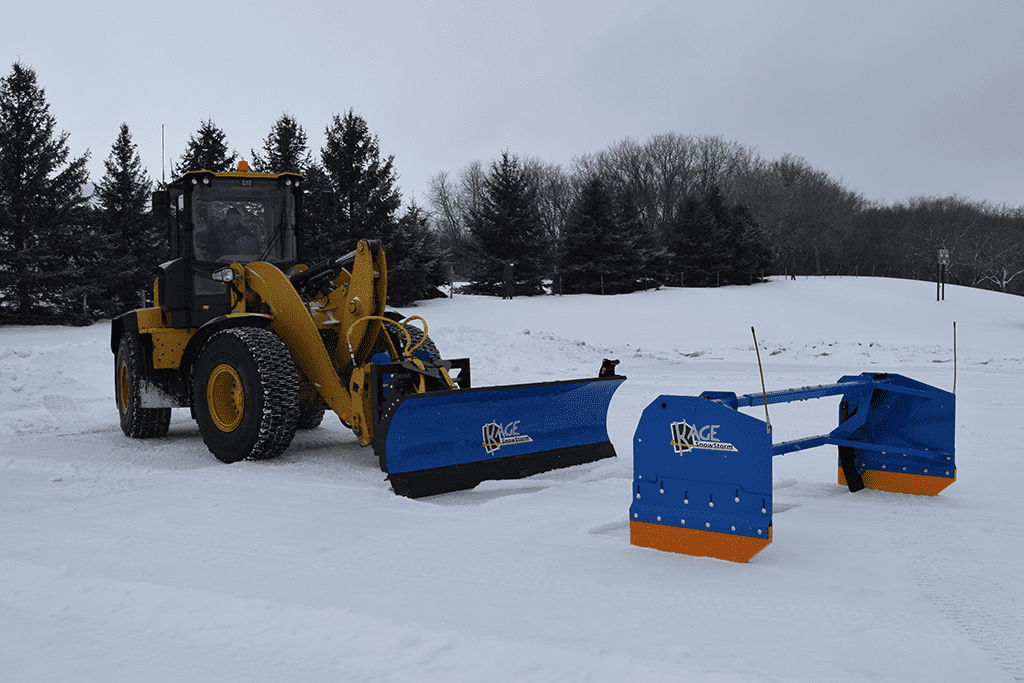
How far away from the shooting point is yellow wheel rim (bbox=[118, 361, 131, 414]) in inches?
343

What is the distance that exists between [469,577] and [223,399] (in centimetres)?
411

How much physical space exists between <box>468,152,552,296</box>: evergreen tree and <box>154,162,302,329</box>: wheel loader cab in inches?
1008

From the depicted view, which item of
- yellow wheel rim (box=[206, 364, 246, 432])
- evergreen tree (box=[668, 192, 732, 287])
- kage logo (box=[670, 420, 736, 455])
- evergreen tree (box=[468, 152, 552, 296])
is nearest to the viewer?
kage logo (box=[670, 420, 736, 455])

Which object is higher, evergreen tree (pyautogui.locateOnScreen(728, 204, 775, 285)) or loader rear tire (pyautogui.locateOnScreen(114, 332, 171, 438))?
evergreen tree (pyautogui.locateOnScreen(728, 204, 775, 285))

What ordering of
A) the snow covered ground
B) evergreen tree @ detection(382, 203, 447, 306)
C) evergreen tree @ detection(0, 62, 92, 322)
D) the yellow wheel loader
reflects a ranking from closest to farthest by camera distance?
the snow covered ground, the yellow wheel loader, evergreen tree @ detection(0, 62, 92, 322), evergreen tree @ detection(382, 203, 447, 306)

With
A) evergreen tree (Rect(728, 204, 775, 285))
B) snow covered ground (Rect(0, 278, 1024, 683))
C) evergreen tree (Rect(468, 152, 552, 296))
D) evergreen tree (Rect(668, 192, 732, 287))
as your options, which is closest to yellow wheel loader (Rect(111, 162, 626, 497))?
snow covered ground (Rect(0, 278, 1024, 683))

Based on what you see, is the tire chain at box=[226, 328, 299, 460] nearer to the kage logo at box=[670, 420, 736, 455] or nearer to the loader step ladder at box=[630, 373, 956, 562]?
the loader step ladder at box=[630, 373, 956, 562]

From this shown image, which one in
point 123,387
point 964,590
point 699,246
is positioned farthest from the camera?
point 699,246

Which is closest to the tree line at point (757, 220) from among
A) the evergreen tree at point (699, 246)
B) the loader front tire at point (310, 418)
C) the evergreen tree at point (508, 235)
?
the evergreen tree at point (699, 246)

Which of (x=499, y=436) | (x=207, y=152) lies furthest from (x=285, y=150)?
(x=499, y=436)

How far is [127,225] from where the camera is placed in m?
26.7

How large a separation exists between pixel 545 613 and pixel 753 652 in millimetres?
819

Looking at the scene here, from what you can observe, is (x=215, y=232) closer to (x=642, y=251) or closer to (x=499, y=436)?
(x=499, y=436)

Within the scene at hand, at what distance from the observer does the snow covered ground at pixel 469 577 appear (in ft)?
9.23
